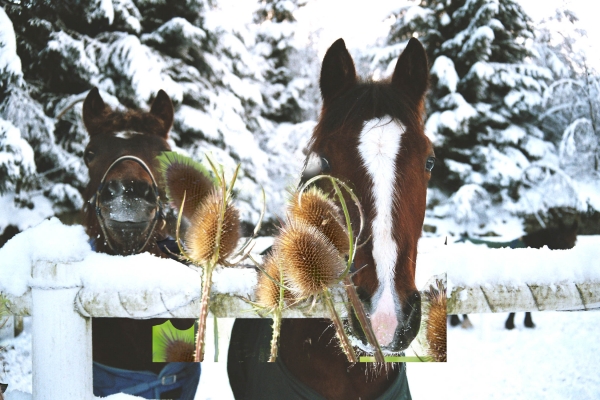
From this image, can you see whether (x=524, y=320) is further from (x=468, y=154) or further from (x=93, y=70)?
(x=93, y=70)

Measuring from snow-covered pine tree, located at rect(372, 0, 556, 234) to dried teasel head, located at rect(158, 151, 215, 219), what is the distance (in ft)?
2.83

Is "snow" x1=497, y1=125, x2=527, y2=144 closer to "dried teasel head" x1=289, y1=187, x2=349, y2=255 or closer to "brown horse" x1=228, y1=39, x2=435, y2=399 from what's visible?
"brown horse" x1=228, y1=39, x2=435, y2=399

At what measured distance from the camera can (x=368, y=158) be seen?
893 millimetres

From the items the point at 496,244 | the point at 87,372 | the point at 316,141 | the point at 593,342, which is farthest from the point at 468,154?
the point at 87,372

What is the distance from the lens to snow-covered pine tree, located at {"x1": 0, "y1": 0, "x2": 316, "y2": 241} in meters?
1.54

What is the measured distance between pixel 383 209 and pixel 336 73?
0.38m

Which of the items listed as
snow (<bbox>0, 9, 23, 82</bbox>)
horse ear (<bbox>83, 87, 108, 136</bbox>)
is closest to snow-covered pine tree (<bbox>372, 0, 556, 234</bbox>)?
horse ear (<bbox>83, 87, 108, 136</bbox>)

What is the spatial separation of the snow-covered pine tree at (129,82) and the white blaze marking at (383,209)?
25.4 inches

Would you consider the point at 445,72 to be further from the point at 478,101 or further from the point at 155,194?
the point at 155,194

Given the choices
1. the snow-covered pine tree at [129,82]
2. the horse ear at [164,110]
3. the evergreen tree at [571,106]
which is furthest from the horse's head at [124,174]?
the evergreen tree at [571,106]

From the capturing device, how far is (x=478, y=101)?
1.67m

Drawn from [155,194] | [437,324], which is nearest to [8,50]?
[155,194]

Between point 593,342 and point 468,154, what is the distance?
0.81m

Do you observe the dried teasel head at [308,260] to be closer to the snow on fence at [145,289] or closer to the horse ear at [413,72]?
the snow on fence at [145,289]
